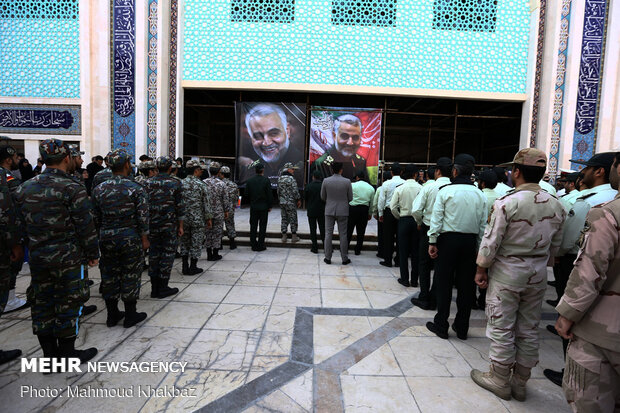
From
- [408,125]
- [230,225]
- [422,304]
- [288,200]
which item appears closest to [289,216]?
[288,200]

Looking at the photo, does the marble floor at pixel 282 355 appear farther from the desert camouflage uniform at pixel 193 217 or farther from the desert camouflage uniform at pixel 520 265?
the desert camouflage uniform at pixel 193 217

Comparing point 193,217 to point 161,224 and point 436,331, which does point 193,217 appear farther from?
point 436,331

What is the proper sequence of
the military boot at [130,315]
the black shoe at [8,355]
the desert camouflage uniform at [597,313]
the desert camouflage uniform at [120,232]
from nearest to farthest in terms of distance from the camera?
the desert camouflage uniform at [597,313] → the black shoe at [8,355] → the desert camouflage uniform at [120,232] → the military boot at [130,315]

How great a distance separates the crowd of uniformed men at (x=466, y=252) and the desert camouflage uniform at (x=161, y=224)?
1 cm

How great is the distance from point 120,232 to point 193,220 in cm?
174

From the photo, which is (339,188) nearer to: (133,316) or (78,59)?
(133,316)

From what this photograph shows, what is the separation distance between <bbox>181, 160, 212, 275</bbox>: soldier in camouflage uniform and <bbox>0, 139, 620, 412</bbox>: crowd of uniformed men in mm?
626

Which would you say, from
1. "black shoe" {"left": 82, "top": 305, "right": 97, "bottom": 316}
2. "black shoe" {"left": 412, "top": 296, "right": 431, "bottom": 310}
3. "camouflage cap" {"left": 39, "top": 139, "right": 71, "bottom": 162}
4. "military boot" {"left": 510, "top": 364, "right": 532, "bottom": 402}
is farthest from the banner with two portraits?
"military boot" {"left": 510, "top": 364, "right": 532, "bottom": 402}

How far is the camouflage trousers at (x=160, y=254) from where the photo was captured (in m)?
3.98

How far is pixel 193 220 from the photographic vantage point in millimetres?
4875

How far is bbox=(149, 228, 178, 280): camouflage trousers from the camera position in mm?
3982

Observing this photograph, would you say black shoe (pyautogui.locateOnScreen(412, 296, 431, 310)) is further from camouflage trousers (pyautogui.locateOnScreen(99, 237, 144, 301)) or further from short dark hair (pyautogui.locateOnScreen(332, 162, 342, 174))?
camouflage trousers (pyautogui.locateOnScreen(99, 237, 144, 301))

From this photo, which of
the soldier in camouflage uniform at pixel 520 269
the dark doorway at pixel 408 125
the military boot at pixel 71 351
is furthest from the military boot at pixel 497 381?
the dark doorway at pixel 408 125

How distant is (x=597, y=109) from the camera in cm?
923
